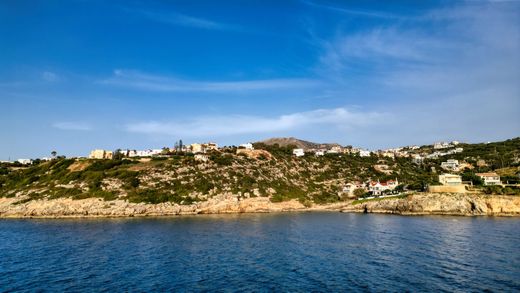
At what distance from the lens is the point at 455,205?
3725 inches

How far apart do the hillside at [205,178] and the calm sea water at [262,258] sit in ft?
110

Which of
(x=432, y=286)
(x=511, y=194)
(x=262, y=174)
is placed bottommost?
(x=432, y=286)

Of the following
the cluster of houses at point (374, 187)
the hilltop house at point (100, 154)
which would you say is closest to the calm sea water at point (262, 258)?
the cluster of houses at point (374, 187)

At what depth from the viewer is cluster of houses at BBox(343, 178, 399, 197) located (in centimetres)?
12547

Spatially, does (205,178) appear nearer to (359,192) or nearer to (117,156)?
(359,192)

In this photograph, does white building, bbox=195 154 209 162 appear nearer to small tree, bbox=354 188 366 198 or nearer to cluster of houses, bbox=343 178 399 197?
cluster of houses, bbox=343 178 399 197

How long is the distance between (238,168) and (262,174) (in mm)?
9337

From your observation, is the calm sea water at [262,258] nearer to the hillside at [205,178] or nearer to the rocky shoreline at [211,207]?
the rocky shoreline at [211,207]

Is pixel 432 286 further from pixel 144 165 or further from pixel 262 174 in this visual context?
pixel 144 165

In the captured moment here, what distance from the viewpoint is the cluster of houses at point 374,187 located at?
A: 125475 mm

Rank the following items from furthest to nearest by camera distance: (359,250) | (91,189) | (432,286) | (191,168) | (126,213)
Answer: (191,168), (91,189), (126,213), (359,250), (432,286)

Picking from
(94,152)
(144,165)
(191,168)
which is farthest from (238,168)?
(94,152)

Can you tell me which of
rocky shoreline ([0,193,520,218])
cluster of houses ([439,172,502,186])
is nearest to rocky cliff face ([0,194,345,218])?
rocky shoreline ([0,193,520,218])

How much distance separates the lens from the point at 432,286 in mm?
32062
